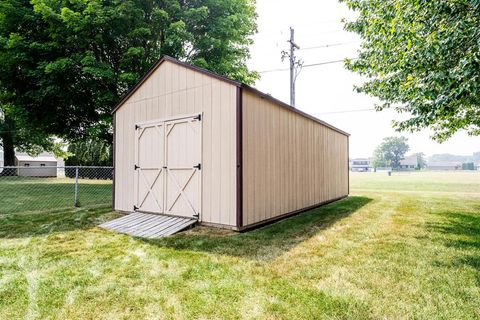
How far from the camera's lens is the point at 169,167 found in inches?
250

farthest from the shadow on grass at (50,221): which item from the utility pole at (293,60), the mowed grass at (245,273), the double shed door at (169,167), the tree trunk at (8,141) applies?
the tree trunk at (8,141)

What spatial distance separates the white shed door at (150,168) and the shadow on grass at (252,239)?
5.65 feet

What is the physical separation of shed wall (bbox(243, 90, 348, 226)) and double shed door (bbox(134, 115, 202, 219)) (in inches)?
43.4

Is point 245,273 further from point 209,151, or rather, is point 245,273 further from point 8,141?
point 8,141

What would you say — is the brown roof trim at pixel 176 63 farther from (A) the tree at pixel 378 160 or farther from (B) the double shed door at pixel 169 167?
(A) the tree at pixel 378 160

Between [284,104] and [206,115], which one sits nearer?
[206,115]

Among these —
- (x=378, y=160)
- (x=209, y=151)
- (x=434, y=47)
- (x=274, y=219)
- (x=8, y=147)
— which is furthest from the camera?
(x=378, y=160)

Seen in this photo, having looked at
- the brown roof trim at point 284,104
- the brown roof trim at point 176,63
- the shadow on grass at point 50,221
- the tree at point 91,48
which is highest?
the tree at point 91,48

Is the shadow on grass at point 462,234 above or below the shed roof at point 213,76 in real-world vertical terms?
below

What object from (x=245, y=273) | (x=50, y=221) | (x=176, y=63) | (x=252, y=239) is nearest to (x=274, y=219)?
(x=252, y=239)

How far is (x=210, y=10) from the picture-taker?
13.4 meters

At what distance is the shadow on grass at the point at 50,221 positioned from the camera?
17.6 ft

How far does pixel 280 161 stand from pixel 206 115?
6.78 feet

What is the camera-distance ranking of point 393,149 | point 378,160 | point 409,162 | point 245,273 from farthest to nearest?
point 409,162
point 393,149
point 378,160
point 245,273
